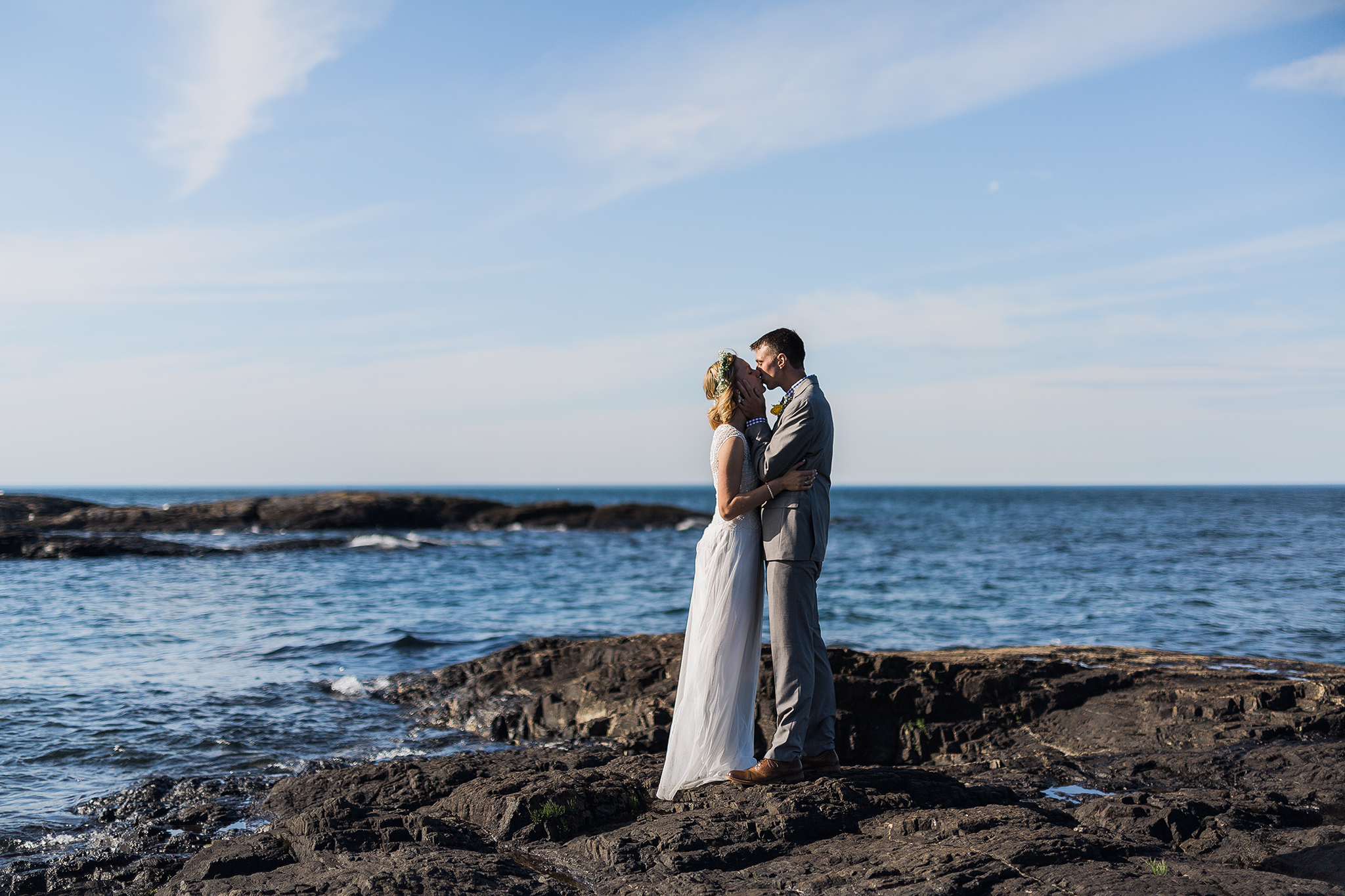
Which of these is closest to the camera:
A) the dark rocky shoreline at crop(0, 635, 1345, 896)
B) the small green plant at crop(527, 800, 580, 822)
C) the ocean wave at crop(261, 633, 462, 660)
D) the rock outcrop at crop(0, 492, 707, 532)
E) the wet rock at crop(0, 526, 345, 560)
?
the dark rocky shoreline at crop(0, 635, 1345, 896)

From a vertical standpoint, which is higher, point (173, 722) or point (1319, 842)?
point (1319, 842)

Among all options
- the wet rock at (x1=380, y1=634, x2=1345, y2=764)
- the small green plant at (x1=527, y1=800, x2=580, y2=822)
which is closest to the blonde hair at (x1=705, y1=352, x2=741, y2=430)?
the small green plant at (x1=527, y1=800, x2=580, y2=822)

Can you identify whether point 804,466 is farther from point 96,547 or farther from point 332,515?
point 332,515

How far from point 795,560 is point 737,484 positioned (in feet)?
1.90

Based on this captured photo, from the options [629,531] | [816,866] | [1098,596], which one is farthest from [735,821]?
[629,531]

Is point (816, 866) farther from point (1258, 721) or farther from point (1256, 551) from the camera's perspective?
point (1256, 551)

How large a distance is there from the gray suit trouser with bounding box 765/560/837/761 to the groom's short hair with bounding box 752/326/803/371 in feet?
4.13

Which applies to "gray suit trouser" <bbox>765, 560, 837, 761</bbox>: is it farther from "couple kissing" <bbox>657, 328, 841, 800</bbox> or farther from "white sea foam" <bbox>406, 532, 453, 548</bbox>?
"white sea foam" <bbox>406, 532, 453, 548</bbox>

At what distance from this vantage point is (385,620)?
16109 millimetres

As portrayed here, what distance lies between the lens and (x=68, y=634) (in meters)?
14.4

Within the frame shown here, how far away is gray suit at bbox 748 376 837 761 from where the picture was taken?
544 centimetres

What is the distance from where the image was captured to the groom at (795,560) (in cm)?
543

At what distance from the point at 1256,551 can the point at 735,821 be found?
3390 centimetres

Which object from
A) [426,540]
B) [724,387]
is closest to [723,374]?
[724,387]
